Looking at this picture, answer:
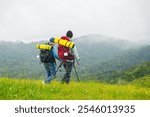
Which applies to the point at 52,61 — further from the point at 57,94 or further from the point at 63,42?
the point at 57,94

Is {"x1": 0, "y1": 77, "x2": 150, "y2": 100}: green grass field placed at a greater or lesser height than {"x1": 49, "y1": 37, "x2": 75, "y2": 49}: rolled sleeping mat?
lesser

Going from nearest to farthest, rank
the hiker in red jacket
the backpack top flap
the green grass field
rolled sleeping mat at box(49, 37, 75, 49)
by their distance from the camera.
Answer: the green grass field
rolled sleeping mat at box(49, 37, 75, 49)
the hiker in red jacket
the backpack top flap

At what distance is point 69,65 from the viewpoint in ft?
63.3

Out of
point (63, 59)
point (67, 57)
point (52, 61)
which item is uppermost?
point (67, 57)

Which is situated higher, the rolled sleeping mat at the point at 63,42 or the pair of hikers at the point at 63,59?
the rolled sleeping mat at the point at 63,42

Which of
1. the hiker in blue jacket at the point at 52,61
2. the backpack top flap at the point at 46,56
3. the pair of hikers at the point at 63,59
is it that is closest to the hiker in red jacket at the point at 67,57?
the pair of hikers at the point at 63,59

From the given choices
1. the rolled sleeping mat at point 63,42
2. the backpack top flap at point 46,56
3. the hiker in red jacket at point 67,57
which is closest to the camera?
the rolled sleeping mat at point 63,42

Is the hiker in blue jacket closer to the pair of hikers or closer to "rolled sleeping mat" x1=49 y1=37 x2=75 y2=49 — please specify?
the pair of hikers

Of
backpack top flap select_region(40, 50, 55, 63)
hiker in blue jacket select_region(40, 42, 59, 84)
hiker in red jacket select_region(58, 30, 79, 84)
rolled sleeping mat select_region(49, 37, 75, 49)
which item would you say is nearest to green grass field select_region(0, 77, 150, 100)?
hiker in red jacket select_region(58, 30, 79, 84)

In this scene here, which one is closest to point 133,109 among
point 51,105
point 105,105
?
point 105,105

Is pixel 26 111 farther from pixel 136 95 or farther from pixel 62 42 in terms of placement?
pixel 62 42

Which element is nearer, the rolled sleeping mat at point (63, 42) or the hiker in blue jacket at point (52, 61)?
the rolled sleeping mat at point (63, 42)

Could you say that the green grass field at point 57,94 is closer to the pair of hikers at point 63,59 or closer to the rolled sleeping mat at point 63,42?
the pair of hikers at point 63,59

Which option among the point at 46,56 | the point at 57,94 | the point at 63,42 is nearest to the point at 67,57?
the point at 63,42
